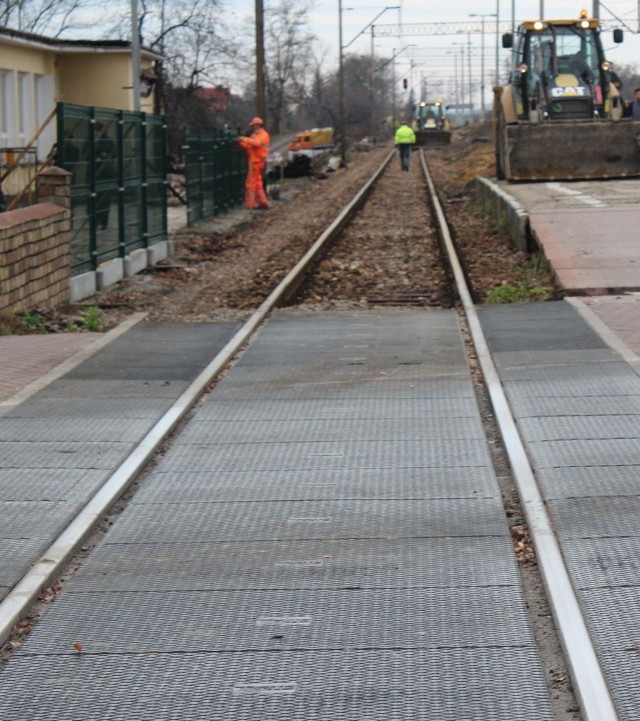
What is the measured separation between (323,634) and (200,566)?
38.1 inches

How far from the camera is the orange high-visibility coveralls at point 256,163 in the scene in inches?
1257

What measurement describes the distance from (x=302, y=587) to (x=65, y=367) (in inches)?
214

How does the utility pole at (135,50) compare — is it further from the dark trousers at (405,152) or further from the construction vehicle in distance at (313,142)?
the construction vehicle in distance at (313,142)

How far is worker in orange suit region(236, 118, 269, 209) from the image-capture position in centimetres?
Answer: 3194

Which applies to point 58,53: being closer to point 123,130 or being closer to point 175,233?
point 175,233

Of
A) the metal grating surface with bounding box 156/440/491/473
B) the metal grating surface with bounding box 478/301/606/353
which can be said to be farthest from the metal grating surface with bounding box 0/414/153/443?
the metal grating surface with bounding box 478/301/606/353

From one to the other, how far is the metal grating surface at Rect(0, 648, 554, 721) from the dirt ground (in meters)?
→ 8.61

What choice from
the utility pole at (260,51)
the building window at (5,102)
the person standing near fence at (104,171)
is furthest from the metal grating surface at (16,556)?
the utility pole at (260,51)

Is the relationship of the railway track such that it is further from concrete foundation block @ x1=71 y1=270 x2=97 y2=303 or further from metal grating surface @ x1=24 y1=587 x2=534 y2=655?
concrete foundation block @ x1=71 y1=270 x2=97 y2=303

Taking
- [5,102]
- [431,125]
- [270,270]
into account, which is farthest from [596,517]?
[431,125]

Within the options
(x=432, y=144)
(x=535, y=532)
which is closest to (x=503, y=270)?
(x=535, y=532)

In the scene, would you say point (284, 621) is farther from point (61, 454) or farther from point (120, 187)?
point (120, 187)

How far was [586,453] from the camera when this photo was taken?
717 cm

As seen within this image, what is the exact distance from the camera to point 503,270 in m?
17.7
